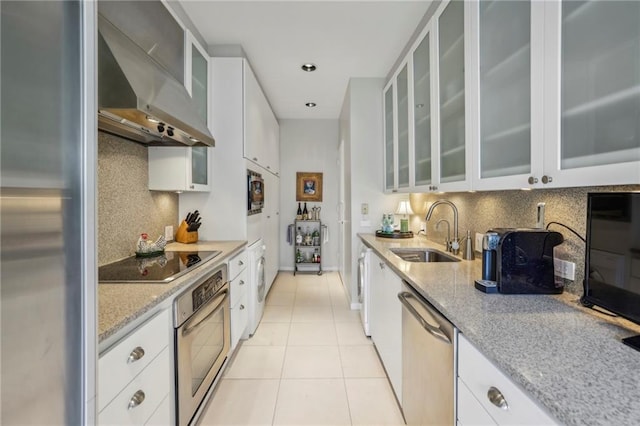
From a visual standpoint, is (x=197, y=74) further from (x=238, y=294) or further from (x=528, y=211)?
(x=528, y=211)

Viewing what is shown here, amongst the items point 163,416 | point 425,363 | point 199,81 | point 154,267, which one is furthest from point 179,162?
point 425,363

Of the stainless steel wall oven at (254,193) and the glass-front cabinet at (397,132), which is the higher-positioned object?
the glass-front cabinet at (397,132)

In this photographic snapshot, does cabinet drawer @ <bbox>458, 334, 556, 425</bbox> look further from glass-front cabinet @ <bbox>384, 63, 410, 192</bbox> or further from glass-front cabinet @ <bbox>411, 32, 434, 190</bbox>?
glass-front cabinet @ <bbox>384, 63, 410, 192</bbox>

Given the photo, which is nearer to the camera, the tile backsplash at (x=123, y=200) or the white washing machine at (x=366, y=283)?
the tile backsplash at (x=123, y=200)

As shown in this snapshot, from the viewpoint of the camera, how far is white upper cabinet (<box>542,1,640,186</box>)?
0.75 meters

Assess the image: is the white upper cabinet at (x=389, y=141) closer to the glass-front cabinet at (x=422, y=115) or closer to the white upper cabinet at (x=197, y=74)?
the glass-front cabinet at (x=422, y=115)

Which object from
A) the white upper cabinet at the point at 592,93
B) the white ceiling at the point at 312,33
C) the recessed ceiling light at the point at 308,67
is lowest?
the white upper cabinet at the point at 592,93

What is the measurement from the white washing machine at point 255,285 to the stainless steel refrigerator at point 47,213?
1964mm

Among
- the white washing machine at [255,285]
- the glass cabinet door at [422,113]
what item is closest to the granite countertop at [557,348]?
the glass cabinet door at [422,113]

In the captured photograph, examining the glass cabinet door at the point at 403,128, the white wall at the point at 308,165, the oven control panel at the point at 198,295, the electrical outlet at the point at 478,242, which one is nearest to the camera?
the oven control panel at the point at 198,295

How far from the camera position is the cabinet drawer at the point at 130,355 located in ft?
2.88

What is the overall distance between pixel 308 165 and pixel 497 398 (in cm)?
462

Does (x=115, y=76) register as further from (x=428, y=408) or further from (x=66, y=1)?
(x=428, y=408)

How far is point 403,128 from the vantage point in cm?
258
